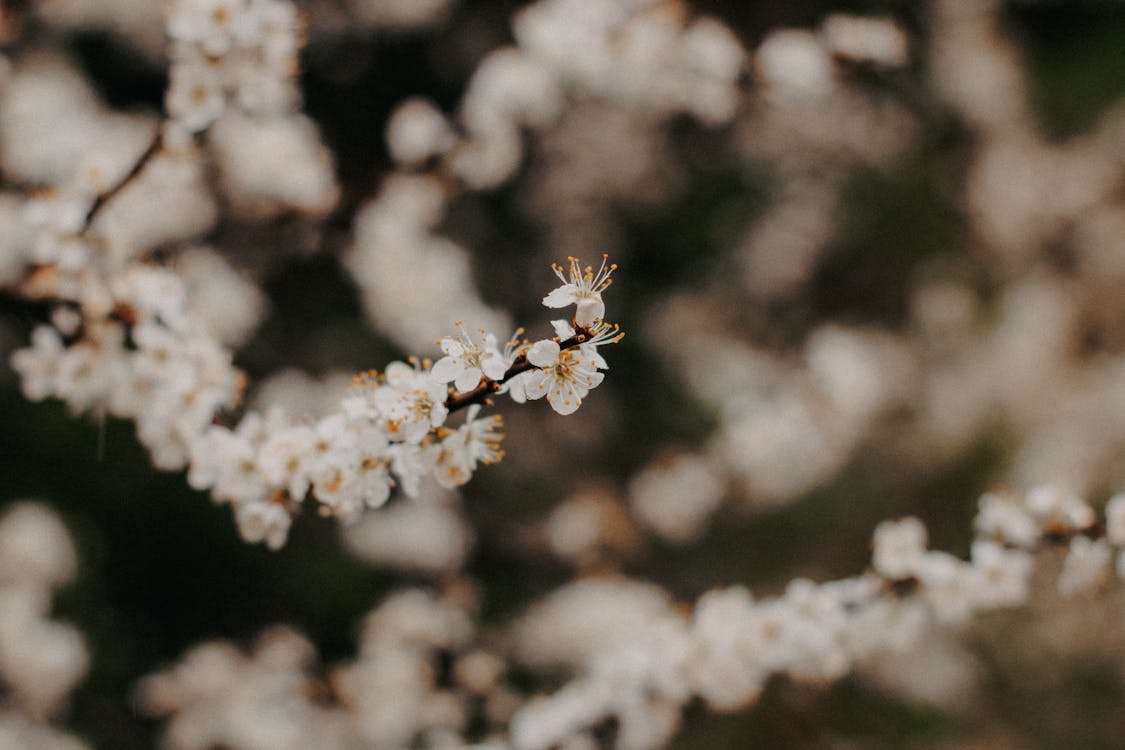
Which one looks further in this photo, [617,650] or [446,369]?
[617,650]

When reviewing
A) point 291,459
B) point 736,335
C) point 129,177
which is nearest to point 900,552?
point 291,459

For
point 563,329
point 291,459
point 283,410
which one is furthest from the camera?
point 283,410

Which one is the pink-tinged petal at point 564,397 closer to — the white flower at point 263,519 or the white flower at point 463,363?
the white flower at point 463,363

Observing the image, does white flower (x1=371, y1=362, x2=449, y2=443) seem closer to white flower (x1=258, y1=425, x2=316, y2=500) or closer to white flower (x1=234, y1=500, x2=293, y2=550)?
white flower (x1=258, y1=425, x2=316, y2=500)

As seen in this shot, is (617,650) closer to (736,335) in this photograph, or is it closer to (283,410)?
(283,410)

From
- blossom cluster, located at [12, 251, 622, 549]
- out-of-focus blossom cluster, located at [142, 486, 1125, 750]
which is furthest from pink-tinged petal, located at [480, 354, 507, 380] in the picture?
out-of-focus blossom cluster, located at [142, 486, 1125, 750]

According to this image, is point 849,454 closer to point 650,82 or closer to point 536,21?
point 650,82

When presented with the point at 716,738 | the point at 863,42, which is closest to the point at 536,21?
the point at 863,42
